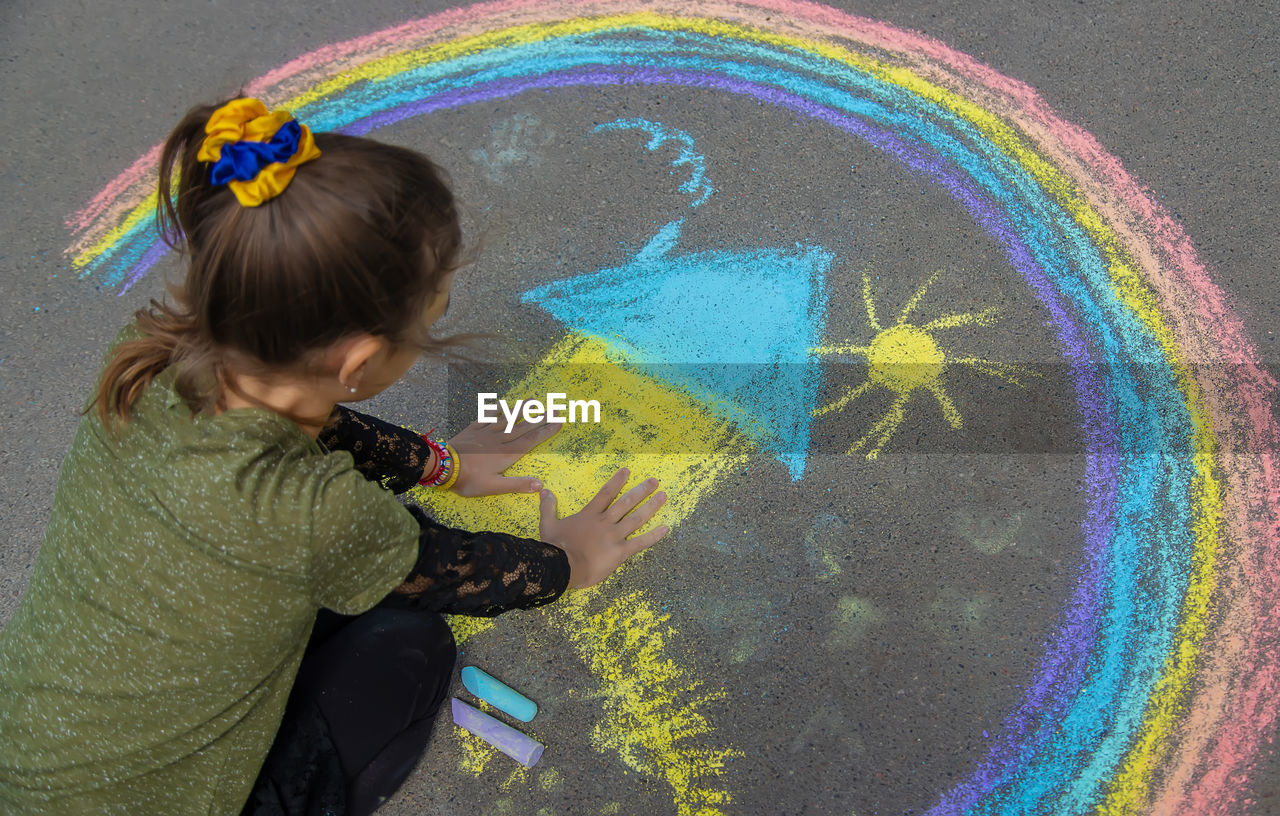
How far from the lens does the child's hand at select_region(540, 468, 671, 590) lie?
6.26ft

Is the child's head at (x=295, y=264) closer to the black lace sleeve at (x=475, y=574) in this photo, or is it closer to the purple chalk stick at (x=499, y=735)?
the black lace sleeve at (x=475, y=574)

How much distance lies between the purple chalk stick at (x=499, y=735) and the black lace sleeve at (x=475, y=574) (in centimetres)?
43

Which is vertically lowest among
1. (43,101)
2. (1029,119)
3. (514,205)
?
(43,101)

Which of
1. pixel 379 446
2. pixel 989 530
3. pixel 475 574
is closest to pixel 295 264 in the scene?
pixel 475 574

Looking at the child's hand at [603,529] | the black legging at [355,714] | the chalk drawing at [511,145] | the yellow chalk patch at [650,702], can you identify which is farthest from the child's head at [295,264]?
the chalk drawing at [511,145]

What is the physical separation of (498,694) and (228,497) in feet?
3.14

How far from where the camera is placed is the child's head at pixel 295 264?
1.10m

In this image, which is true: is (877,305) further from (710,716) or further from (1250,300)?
(710,716)

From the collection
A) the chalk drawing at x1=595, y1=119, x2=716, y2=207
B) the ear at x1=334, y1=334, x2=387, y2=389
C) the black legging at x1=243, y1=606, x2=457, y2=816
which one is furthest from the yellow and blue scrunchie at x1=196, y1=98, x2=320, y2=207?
the chalk drawing at x1=595, y1=119, x2=716, y2=207

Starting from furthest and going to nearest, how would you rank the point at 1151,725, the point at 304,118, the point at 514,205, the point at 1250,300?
the point at 304,118 < the point at 514,205 < the point at 1250,300 < the point at 1151,725

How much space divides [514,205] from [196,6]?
1390 mm

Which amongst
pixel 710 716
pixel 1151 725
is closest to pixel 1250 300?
pixel 1151 725

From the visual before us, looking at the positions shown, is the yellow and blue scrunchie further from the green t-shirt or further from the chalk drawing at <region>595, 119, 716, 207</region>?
the chalk drawing at <region>595, 119, 716, 207</region>

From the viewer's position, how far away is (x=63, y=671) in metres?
1.29
